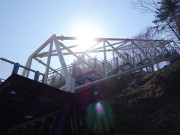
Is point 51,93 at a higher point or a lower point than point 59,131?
higher

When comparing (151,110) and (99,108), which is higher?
(99,108)

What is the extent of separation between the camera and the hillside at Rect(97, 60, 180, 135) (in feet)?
25.7

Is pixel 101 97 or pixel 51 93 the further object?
pixel 101 97

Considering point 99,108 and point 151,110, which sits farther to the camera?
point 99,108

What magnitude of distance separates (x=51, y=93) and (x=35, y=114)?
105 inches

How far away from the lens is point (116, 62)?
416 inches

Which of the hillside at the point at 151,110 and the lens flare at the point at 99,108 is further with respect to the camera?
the lens flare at the point at 99,108

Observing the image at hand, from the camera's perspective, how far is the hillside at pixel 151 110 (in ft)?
25.7

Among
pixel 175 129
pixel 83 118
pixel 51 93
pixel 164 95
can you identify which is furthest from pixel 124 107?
pixel 51 93

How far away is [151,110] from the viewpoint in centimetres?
954

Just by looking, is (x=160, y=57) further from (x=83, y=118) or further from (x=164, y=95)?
(x=83, y=118)

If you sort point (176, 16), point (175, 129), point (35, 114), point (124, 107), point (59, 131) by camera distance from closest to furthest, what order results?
point (59, 131)
point (35, 114)
point (175, 129)
point (124, 107)
point (176, 16)

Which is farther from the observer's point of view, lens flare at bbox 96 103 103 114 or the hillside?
lens flare at bbox 96 103 103 114

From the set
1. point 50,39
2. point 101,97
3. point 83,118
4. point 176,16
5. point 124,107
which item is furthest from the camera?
point 101,97
